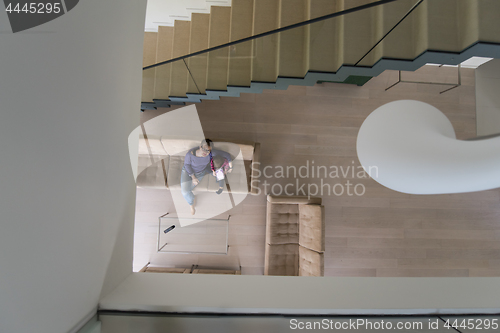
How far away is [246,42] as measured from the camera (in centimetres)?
216

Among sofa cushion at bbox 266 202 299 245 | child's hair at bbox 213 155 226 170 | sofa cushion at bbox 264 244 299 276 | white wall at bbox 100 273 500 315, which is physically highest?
child's hair at bbox 213 155 226 170

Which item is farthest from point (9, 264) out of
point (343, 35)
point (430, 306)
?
point (343, 35)

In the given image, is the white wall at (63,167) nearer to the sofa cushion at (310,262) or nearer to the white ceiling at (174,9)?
the sofa cushion at (310,262)

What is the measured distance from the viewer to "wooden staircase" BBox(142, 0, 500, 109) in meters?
1.82

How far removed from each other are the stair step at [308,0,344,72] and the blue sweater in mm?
1544

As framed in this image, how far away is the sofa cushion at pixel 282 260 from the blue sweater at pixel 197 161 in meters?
1.45

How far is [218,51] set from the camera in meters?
2.29

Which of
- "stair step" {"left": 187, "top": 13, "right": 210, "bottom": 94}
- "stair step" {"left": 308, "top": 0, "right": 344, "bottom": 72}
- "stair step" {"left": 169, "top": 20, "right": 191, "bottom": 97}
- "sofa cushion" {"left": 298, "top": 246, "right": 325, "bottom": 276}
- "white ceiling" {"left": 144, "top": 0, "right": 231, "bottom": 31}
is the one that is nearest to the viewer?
"stair step" {"left": 308, "top": 0, "right": 344, "bottom": 72}

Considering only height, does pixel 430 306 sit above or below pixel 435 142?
below

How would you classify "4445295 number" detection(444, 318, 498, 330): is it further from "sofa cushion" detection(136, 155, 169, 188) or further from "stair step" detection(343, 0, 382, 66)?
"sofa cushion" detection(136, 155, 169, 188)

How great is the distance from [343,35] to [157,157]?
2747 mm

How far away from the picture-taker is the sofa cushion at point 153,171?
318 centimetres

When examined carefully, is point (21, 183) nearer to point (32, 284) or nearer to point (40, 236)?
point (40, 236)

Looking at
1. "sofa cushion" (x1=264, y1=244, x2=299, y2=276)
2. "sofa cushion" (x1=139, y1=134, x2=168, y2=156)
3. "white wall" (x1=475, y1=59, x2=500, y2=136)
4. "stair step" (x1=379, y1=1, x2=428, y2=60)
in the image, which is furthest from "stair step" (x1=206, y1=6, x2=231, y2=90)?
"white wall" (x1=475, y1=59, x2=500, y2=136)
